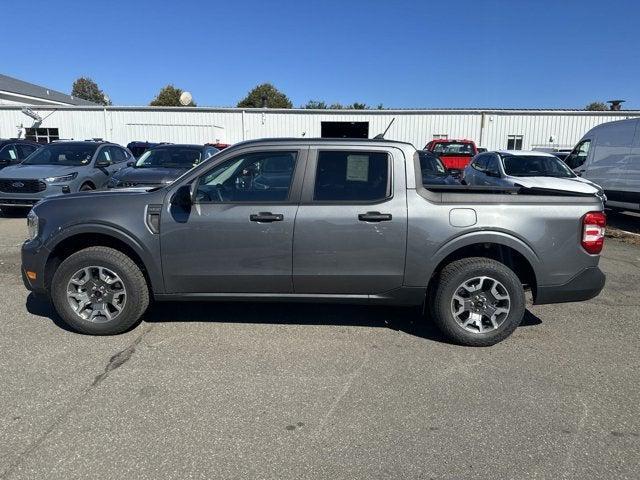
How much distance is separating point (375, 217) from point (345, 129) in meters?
26.8

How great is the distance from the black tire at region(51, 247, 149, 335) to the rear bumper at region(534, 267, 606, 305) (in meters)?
3.54

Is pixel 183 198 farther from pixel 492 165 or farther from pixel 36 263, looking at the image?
pixel 492 165

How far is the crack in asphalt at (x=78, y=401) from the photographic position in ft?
8.41

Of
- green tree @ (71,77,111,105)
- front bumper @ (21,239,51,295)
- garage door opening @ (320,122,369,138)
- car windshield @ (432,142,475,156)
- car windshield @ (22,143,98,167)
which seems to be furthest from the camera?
green tree @ (71,77,111,105)

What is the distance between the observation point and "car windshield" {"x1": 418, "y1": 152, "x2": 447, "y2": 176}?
10.2 m

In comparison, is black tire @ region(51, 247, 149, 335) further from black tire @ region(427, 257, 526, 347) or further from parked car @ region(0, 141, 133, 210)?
parked car @ region(0, 141, 133, 210)

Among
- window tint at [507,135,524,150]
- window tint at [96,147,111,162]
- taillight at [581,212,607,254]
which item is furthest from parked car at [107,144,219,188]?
window tint at [507,135,524,150]

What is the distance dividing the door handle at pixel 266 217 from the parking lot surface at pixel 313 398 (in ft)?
3.59

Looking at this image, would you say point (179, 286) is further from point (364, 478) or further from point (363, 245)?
point (364, 478)

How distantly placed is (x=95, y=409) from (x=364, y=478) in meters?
1.82

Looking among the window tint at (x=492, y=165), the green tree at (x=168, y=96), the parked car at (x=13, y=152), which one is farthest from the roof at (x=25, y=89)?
Result: the window tint at (x=492, y=165)

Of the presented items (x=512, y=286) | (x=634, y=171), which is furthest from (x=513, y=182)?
(x=512, y=286)

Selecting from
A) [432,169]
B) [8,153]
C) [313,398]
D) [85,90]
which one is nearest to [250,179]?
[313,398]

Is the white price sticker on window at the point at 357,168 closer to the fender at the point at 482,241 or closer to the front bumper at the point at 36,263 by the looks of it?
the fender at the point at 482,241
